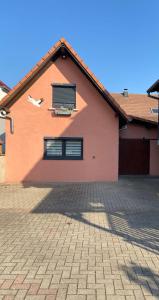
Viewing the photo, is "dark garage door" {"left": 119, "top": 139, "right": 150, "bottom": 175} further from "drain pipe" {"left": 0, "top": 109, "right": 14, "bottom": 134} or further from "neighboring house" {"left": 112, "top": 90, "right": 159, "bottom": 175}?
"drain pipe" {"left": 0, "top": 109, "right": 14, "bottom": 134}

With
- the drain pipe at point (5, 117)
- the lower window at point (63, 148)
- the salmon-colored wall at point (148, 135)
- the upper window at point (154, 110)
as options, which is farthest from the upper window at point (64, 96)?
the upper window at point (154, 110)

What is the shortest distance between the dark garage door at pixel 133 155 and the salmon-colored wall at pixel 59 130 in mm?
3101

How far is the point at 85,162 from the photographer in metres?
11.7

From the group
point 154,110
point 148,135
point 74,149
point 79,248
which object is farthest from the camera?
point 154,110

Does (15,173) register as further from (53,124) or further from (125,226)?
(125,226)

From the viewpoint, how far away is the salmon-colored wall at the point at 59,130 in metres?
11.6

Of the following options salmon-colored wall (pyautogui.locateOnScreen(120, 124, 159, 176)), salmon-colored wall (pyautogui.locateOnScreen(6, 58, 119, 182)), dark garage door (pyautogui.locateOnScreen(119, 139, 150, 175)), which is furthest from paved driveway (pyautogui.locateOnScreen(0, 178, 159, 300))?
salmon-colored wall (pyautogui.locateOnScreen(120, 124, 159, 176))

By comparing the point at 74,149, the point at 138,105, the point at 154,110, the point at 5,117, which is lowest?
the point at 74,149

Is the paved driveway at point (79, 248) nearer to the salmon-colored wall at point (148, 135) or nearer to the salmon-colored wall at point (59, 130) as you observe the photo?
the salmon-colored wall at point (59, 130)

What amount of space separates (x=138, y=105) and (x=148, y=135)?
15.3 ft

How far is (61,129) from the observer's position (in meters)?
11.7

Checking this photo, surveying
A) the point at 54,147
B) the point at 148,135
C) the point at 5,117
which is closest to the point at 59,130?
the point at 54,147

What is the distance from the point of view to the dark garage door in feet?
48.3

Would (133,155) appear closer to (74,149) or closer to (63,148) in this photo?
(74,149)
